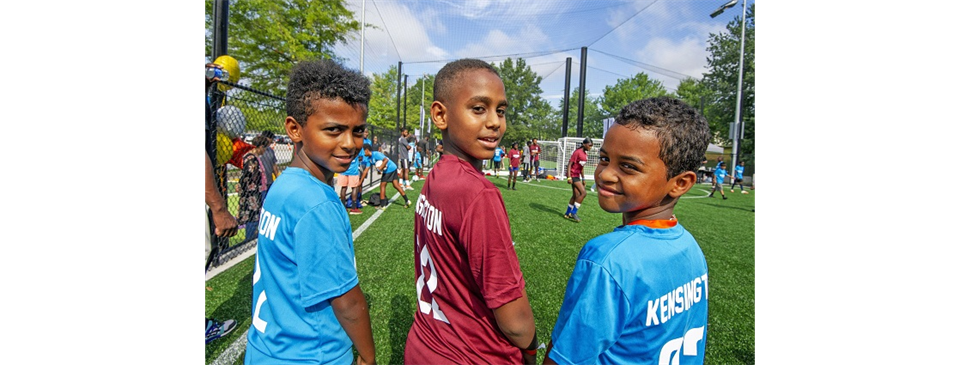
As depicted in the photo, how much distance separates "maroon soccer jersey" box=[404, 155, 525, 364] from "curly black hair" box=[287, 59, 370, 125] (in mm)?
699

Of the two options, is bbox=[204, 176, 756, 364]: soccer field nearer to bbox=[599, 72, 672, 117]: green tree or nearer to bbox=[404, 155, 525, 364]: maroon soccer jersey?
bbox=[404, 155, 525, 364]: maroon soccer jersey

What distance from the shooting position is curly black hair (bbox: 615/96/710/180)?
1390mm

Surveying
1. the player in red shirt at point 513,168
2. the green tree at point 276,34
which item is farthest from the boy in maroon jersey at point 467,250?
the green tree at point 276,34

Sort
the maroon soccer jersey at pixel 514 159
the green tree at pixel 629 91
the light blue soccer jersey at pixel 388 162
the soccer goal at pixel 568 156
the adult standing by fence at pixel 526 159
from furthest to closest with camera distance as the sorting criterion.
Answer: the green tree at pixel 629 91, the soccer goal at pixel 568 156, the adult standing by fence at pixel 526 159, the maroon soccer jersey at pixel 514 159, the light blue soccer jersey at pixel 388 162

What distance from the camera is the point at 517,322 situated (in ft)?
4.09

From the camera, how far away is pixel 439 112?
1635mm

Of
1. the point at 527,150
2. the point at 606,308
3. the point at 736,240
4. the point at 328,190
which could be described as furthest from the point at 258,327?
the point at 527,150

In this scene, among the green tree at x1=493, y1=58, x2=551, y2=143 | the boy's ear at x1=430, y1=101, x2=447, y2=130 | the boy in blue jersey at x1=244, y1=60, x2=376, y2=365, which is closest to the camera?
the boy in blue jersey at x1=244, y1=60, x2=376, y2=365

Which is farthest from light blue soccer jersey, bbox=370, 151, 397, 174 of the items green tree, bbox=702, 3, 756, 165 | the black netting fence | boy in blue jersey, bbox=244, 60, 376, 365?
green tree, bbox=702, 3, 756, 165

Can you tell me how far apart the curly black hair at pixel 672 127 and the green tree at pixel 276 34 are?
18722 millimetres

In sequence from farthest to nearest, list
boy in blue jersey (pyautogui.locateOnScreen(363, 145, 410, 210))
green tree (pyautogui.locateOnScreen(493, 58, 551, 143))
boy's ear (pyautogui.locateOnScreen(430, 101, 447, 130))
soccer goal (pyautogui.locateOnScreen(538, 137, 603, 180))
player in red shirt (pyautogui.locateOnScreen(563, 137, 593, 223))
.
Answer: green tree (pyautogui.locateOnScreen(493, 58, 551, 143))
soccer goal (pyautogui.locateOnScreen(538, 137, 603, 180))
boy in blue jersey (pyautogui.locateOnScreen(363, 145, 410, 210))
player in red shirt (pyautogui.locateOnScreen(563, 137, 593, 223))
boy's ear (pyautogui.locateOnScreen(430, 101, 447, 130))

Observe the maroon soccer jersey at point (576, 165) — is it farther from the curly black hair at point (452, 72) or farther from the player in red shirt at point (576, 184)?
A: the curly black hair at point (452, 72)

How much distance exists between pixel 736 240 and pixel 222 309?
9.48 m

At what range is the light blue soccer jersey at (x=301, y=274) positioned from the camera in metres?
1.47
